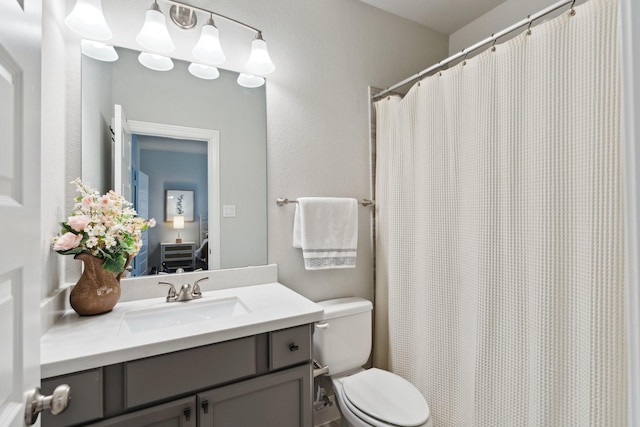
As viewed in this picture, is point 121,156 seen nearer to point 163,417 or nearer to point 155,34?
point 155,34

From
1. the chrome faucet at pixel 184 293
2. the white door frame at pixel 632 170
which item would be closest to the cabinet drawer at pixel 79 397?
the chrome faucet at pixel 184 293

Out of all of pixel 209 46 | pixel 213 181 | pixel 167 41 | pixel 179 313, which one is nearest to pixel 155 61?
pixel 167 41

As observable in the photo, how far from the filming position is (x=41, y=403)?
577mm

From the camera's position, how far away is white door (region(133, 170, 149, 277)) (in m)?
1.37

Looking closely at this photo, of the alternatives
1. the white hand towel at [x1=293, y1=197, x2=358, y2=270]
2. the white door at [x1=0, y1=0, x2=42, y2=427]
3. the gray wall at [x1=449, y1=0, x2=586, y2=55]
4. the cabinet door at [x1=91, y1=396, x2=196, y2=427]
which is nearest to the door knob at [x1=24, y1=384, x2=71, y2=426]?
the white door at [x1=0, y1=0, x2=42, y2=427]

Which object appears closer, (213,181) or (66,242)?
(66,242)

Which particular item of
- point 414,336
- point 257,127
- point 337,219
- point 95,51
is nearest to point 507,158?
point 337,219

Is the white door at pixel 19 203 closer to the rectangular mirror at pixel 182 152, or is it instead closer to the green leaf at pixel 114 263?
the green leaf at pixel 114 263

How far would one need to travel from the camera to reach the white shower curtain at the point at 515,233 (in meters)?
1.00

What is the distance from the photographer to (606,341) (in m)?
0.99

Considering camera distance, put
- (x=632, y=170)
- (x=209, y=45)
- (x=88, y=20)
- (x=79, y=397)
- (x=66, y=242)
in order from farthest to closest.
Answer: (x=209, y=45) → (x=88, y=20) → (x=66, y=242) → (x=79, y=397) → (x=632, y=170)

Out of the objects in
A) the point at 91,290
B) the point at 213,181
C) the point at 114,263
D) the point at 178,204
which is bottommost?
the point at 91,290

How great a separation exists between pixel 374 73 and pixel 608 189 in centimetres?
145

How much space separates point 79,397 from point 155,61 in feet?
4.38
